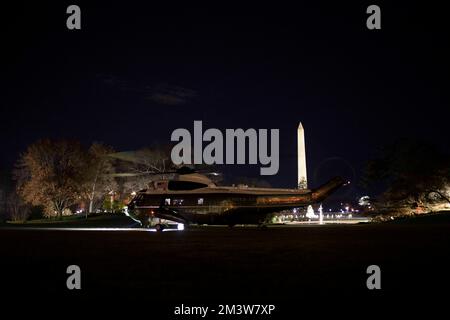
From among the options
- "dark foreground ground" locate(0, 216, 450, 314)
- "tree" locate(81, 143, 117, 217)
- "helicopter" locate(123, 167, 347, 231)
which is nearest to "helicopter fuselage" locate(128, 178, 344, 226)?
"helicopter" locate(123, 167, 347, 231)

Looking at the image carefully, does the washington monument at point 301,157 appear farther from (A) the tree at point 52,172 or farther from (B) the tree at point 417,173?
(A) the tree at point 52,172

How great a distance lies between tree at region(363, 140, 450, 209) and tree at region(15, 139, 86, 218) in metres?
41.3

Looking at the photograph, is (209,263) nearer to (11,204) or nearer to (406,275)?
(406,275)

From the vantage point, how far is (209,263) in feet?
36.3

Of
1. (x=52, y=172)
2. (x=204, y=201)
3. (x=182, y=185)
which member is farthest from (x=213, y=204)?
(x=52, y=172)

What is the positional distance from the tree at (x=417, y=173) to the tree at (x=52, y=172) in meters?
41.3

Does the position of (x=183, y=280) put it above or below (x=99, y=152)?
below

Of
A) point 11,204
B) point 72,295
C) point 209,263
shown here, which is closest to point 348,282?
point 209,263

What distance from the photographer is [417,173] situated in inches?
2005

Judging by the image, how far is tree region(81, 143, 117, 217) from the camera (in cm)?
6344

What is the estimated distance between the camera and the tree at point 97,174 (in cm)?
6344
